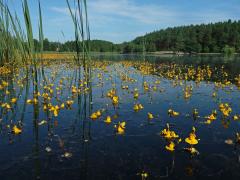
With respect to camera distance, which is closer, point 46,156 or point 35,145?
point 46,156

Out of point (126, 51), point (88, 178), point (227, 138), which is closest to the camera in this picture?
point (88, 178)

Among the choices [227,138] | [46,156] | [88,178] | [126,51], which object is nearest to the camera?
[88,178]

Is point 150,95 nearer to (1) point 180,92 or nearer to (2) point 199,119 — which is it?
(1) point 180,92

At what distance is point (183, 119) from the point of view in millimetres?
8695

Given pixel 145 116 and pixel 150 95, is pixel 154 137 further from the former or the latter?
pixel 150 95

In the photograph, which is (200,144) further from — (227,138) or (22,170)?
(22,170)

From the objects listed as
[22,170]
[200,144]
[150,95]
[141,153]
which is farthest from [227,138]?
[150,95]

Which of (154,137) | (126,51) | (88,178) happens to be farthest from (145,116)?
(126,51)

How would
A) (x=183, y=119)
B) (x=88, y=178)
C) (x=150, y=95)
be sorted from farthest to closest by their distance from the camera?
(x=150, y=95)
(x=183, y=119)
(x=88, y=178)

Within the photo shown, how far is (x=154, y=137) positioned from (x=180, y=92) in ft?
22.3

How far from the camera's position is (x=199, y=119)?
8727 mm

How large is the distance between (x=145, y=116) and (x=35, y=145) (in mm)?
3652

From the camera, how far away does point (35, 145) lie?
6.50 meters

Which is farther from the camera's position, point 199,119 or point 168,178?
point 199,119
